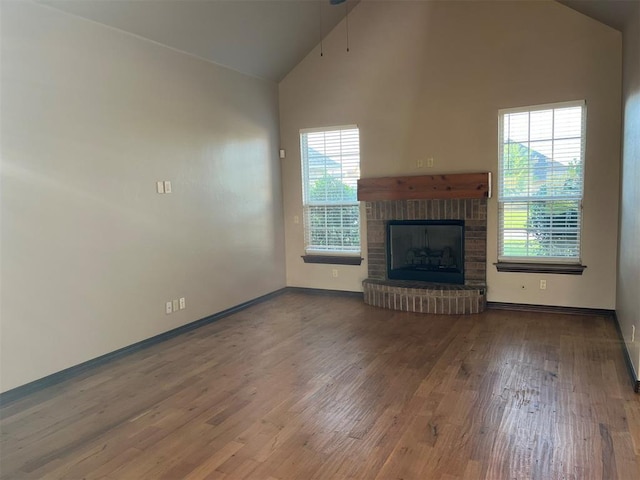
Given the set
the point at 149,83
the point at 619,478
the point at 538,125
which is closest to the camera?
the point at 619,478

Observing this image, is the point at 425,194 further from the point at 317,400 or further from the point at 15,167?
the point at 15,167

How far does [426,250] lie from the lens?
552 centimetres

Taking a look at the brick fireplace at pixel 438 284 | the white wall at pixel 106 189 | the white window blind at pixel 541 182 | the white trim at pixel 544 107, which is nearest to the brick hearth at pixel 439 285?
the brick fireplace at pixel 438 284

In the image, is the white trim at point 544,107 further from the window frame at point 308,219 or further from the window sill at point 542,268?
the window frame at point 308,219

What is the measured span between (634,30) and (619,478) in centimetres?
321

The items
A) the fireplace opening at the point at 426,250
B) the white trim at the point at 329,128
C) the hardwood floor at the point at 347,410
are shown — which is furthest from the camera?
the white trim at the point at 329,128

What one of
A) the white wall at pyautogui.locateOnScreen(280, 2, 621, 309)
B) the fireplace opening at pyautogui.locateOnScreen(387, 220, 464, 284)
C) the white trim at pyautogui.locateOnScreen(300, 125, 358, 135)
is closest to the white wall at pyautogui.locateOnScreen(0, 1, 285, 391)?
the white trim at pyautogui.locateOnScreen(300, 125, 358, 135)

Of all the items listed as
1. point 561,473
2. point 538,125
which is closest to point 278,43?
point 538,125

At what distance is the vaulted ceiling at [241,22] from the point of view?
12.2 feet

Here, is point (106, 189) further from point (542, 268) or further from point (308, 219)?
point (542, 268)

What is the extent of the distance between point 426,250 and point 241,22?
3.31 metres

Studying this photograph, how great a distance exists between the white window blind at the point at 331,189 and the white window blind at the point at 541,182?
181cm

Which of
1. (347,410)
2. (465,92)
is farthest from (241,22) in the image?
(347,410)

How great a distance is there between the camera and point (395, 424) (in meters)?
2.68
